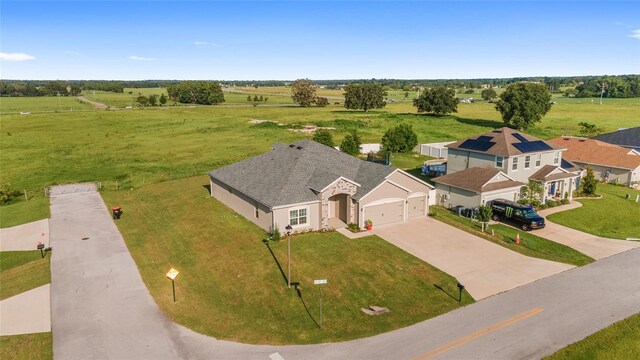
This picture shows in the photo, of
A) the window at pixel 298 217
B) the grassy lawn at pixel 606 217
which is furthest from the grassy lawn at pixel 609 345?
the window at pixel 298 217

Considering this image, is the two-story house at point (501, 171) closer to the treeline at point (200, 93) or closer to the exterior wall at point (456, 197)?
the exterior wall at point (456, 197)

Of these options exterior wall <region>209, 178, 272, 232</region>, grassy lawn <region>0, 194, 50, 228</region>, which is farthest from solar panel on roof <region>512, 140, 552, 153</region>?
grassy lawn <region>0, 194, 50, 228</region>

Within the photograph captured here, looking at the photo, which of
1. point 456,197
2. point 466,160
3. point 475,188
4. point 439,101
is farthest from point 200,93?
point 475,188

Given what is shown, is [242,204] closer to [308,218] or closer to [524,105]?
[308,218]

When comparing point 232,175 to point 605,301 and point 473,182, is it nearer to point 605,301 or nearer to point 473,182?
point 473,182

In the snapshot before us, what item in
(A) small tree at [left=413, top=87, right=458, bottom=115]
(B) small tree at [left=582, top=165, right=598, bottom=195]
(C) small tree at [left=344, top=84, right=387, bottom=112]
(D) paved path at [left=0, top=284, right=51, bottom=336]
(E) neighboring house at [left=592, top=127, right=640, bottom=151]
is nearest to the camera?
(D) paved path at [left=0, top=284, right=51, bottom=336]

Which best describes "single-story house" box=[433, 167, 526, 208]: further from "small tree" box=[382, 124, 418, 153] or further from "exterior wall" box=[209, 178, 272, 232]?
"small tree" box=[382, 124, 418, 153]
